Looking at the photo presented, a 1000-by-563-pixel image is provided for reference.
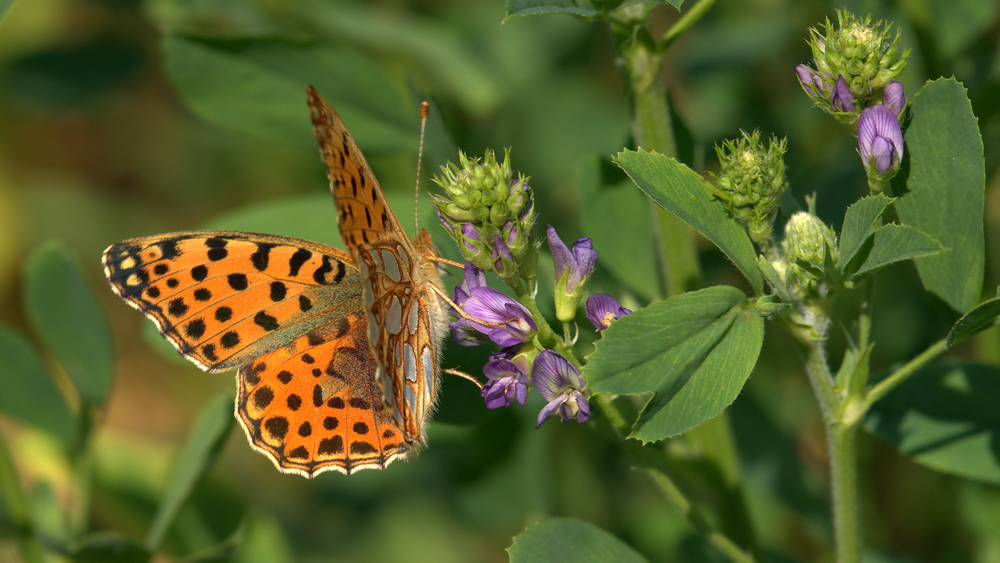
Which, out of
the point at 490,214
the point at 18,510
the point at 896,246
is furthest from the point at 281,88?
the point at 896,246

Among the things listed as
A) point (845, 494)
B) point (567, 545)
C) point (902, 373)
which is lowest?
point (567, 545)

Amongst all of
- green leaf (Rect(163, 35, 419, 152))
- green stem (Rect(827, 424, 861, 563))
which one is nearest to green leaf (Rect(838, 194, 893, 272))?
green stem (Rect(827, 424, 861, 563))

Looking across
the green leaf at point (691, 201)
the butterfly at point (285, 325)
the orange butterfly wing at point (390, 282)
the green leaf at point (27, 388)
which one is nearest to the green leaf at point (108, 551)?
the green leaf at point (27, 388)

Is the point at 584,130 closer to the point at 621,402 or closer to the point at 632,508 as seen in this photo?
the point at 632,508

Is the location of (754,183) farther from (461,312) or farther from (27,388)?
(27,388)

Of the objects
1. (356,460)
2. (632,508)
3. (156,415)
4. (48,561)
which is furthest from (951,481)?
(156,415)

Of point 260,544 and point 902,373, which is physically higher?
point 902,373

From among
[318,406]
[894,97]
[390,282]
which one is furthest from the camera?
[318,406]
